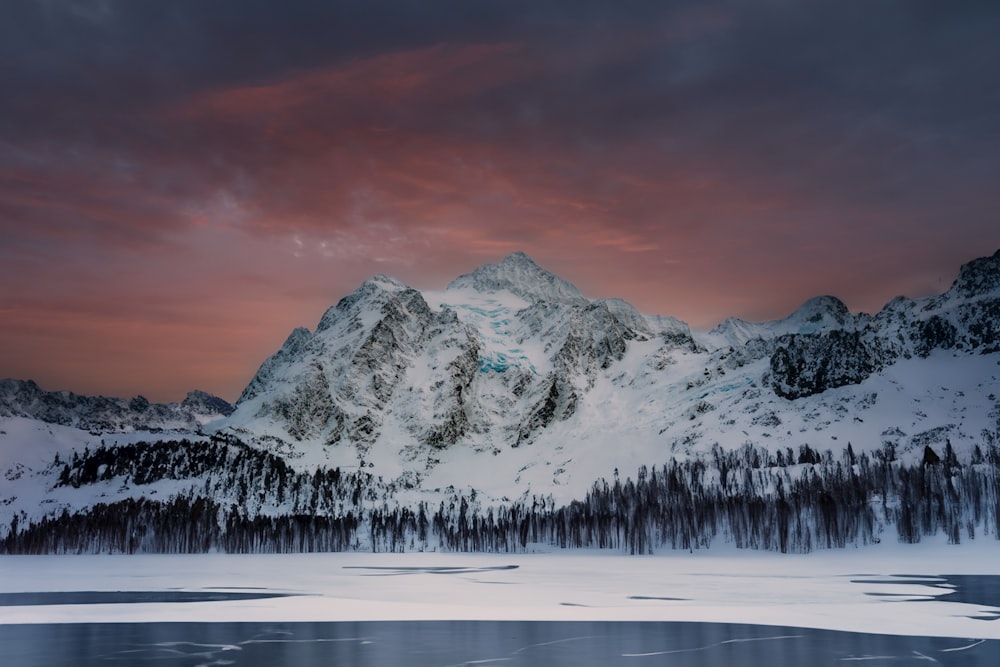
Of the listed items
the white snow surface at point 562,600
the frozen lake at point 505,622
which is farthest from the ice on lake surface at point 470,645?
the white snow surface at point 562,600

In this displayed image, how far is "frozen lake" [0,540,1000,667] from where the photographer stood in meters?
35.0

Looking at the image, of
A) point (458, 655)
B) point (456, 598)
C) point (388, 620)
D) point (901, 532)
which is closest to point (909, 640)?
point (458, 655)

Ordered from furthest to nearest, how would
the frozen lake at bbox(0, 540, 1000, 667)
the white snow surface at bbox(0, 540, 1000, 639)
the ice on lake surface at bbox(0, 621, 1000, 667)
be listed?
1. the white snow surface at bbox(0, 540, 1000, 639)
2. the frozen lake at bbox(0, 540, 1000, 667)
3. the ice on lake surface at bbox(0, 621, 1000, 667)

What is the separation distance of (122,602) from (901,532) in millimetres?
151856

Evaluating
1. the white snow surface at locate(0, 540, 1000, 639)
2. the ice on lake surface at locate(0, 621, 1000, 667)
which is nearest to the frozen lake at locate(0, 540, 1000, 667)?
the ice on lake surface at locate(0, 621, 1000, 667)

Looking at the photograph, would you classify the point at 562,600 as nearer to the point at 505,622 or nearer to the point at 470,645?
the point at 505,622

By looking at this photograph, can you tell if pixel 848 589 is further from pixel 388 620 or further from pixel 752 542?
pixel 752 542

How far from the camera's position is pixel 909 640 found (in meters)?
39.2

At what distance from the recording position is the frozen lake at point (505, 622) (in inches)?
1377

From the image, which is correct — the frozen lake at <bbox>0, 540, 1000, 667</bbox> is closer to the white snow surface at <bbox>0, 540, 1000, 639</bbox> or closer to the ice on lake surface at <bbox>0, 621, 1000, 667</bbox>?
the ice on lake surface at <bbox>0, 621, 1000, 667</bbox>

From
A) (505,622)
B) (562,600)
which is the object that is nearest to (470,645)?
(505,622)

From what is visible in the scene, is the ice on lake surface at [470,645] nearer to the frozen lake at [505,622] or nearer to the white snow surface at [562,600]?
the frozen lake at [505,622]

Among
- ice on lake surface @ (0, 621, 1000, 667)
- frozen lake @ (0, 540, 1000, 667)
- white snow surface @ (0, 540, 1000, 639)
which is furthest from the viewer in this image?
white snow surface @ (0, 540, 1000, 639)

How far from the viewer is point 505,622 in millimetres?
47938
